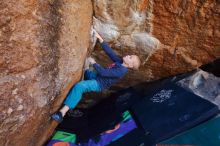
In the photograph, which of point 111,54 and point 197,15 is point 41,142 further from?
point 197,15

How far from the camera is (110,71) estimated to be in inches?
151

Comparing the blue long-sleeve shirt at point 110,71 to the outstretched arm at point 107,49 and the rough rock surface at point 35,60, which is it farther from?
the rough rock surface at point 35,60

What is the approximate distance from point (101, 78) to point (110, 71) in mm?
142

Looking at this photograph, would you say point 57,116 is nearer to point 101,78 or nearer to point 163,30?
point 101,78

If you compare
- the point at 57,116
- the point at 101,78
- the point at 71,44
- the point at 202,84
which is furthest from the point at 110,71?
Answer: the point at 202,84

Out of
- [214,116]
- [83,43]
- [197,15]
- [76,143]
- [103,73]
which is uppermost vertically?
[197,15]

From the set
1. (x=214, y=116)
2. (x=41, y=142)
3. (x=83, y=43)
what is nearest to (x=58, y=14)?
(x=83, y=43)

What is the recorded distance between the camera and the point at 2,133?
10.1 feet

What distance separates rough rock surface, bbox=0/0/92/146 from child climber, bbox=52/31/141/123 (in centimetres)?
10

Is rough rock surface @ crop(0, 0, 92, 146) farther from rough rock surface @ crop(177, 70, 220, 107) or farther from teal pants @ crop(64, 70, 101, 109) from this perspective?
rough rock surface @ crop(177, 70, 220, 107)

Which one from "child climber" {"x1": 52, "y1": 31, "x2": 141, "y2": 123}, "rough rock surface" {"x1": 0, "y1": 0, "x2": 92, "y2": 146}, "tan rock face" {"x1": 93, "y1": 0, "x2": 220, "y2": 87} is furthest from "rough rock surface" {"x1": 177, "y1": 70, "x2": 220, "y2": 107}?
"rough rock surface" {"x1": 0, "y1": 0, "x2": 92, "y2": 146}

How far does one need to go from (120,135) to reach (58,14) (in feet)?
4.74

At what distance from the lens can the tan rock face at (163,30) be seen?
12.4 feet

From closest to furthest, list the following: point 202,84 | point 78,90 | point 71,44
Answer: point 71,44 < point 78,90 < point 202,84
